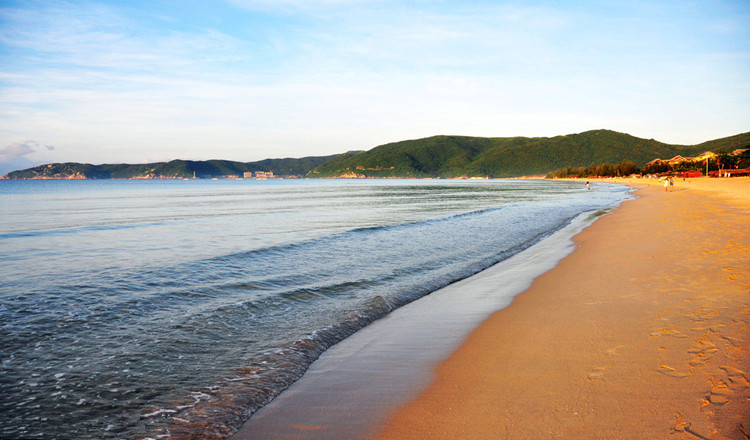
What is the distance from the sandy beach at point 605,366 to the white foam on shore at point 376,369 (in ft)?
0.83

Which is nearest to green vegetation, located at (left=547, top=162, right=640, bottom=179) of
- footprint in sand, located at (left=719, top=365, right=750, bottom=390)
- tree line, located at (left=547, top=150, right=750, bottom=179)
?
tree line, located at (left=547, top=150, right=750, bottom=179)

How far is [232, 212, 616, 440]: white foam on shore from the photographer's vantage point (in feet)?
12.7

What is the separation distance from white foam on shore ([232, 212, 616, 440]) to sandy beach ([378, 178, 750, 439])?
25cm

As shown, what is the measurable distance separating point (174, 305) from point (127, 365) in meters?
2.90

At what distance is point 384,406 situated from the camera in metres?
4.11

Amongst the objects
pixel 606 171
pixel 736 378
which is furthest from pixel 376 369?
pixel 606 171

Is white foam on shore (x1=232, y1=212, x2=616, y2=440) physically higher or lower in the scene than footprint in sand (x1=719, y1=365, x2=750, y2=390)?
lower

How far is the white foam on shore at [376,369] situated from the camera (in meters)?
3.88

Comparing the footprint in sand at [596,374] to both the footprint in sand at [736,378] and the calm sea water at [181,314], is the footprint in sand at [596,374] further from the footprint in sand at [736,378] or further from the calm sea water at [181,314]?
the calm sea water at [181,314]

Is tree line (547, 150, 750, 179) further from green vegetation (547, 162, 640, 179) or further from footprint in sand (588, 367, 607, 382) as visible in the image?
footprint in sand (588, 367, 607, 382)

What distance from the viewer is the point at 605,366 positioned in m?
4.52

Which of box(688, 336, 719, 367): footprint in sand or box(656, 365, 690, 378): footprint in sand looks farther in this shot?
box(688, 336, 719, 367): footprint in sand

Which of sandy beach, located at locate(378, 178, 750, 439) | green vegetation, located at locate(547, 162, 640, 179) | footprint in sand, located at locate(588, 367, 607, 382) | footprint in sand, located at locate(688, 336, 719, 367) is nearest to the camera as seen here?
sandy beach, located at locate(378, 178, 750, 439)

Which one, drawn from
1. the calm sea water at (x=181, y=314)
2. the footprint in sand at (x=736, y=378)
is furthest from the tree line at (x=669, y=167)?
the footprint in sand at (x=736, y=378)
